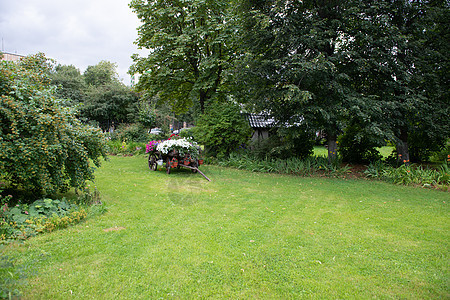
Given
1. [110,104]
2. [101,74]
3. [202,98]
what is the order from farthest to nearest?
[101,74], [110,104], [202,98]

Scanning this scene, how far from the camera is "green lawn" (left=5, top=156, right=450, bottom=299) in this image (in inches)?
104

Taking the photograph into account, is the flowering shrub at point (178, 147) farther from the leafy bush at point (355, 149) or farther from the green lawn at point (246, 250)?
the leafy bush at point (355, 149)

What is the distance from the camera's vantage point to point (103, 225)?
423cm

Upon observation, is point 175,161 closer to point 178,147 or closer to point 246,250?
point 178,147

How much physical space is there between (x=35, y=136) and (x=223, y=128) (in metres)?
8.73

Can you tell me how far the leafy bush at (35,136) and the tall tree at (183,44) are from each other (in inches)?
316

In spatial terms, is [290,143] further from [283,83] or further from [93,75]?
[93,75]

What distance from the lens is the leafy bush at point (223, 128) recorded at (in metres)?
12.0

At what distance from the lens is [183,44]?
12.4 meters

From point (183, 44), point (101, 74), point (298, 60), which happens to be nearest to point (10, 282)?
point (298, 60)

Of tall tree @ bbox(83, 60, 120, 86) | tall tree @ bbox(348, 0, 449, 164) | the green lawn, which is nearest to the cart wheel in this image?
the green lawn

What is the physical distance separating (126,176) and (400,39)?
9852 millimetres

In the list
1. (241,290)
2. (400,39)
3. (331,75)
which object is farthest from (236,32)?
(241,290)

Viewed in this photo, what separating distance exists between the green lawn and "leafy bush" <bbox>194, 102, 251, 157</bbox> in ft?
20.3
